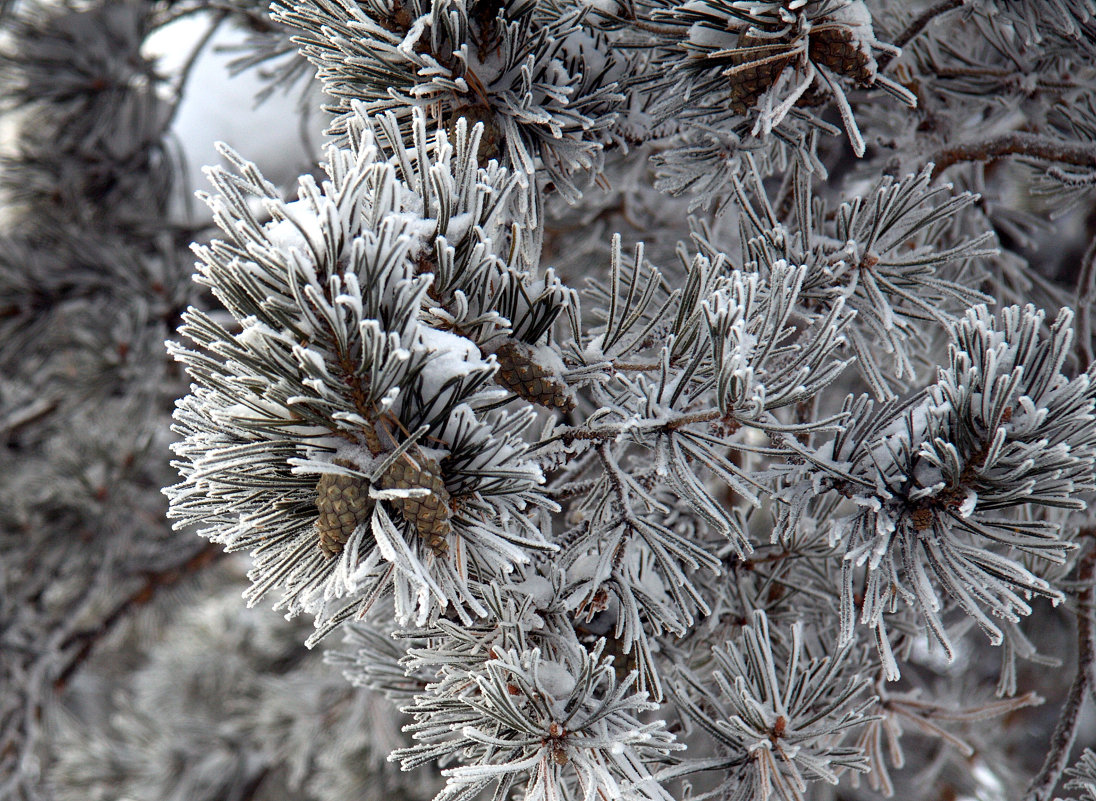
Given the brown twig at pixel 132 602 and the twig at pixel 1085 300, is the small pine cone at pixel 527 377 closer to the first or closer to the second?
the twig at pixel 1085 300

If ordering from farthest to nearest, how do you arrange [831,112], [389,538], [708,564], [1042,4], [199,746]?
1. [199,746]
2. [831,112]
3. [1042,4]
4. [708,564]
5. [389,538]

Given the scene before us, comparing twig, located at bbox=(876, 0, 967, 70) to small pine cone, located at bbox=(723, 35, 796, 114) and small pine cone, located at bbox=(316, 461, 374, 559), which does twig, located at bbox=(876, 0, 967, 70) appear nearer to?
small pine cone, located at bbox=(723, 35, 796, 114)

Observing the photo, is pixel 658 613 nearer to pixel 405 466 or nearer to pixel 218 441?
pixel 405 466

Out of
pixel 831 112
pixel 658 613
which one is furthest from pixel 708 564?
pixel 831 112

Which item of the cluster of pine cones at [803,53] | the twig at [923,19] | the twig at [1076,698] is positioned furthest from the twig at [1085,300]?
the cluster of pine cones at [803,53]

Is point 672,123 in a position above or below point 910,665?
above

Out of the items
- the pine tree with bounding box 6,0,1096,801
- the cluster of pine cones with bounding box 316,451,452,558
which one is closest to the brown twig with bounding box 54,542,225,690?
the pine tree with bounding box 6,0,1096,801
